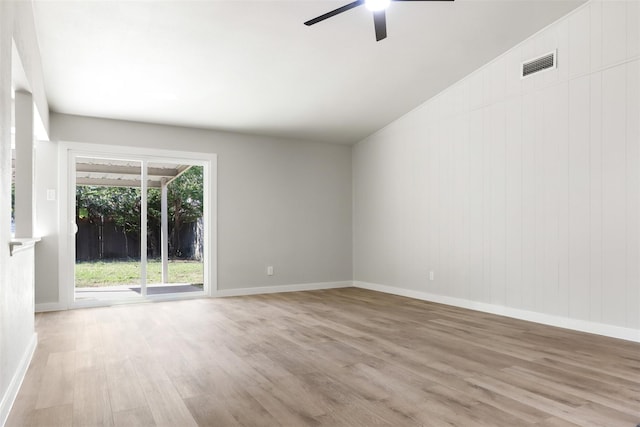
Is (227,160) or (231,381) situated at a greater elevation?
(227,160)

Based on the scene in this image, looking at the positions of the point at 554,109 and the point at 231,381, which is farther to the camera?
the point at 554,109

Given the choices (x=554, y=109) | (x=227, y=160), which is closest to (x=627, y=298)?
(x=554, y=109)

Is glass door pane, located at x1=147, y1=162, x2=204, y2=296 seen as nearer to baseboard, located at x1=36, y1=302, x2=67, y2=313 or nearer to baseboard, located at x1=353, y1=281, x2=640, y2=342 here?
baseboard, located at x1=36, y1=302, x2=67, y2=313

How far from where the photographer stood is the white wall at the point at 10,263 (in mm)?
2197

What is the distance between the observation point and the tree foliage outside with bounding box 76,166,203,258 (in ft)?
18.2

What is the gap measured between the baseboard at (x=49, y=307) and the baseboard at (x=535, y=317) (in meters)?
4.36

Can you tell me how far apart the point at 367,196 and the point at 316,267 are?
141 cm

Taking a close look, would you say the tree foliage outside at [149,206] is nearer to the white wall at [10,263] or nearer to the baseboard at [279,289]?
the baseboard at [279,289]

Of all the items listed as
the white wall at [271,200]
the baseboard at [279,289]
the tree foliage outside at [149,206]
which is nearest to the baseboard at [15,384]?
the tree foliage outside at [149,206]

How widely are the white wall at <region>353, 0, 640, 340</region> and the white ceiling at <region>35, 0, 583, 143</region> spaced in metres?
0.40

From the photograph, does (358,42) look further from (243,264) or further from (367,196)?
(243,264)

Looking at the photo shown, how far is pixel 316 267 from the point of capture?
22.9ft

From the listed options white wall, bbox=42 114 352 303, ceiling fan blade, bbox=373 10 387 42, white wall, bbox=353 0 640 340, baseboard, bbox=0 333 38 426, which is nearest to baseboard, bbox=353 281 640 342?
white wall, bbox=353 0 640 340

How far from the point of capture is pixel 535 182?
4438 millimetres
